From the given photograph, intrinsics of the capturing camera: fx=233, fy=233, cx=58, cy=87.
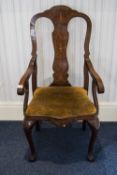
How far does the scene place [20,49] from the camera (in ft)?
6.30

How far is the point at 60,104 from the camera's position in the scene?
61.5 inches

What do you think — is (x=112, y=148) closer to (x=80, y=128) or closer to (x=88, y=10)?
(x=80, y=128)

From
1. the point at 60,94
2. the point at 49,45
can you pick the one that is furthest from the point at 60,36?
the point at 60,94

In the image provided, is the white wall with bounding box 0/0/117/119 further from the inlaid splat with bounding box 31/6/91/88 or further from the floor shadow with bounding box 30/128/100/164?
the floor shadow with bounding box 30/128/100/164

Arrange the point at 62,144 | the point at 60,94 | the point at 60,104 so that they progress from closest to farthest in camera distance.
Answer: the point at 60,104 → the point at 60,94 → the point at 62,144

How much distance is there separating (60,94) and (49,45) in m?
0.45

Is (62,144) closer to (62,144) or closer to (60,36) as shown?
(62,144)

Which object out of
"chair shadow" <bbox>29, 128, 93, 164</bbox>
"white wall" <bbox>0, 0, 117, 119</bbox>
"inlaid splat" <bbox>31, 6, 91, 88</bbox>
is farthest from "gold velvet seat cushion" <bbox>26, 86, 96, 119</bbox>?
"chair shadow" <bbox>29, 128, 93, 164</bbox>

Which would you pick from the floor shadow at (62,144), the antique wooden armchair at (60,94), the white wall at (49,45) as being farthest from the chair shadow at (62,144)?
the white wall at (49,45)

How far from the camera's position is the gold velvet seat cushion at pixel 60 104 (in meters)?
1.49

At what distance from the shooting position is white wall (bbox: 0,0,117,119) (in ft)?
5.79

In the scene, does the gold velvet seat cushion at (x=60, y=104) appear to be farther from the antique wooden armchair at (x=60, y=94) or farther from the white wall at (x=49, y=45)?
the white wall at (x=49, y=45)

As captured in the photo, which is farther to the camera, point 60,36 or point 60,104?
point 60,36

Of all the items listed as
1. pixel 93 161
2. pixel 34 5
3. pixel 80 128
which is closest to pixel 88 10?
pixel 34 5
